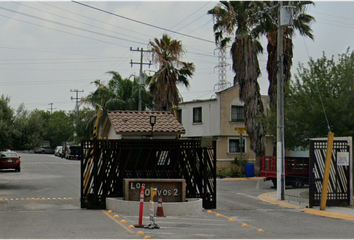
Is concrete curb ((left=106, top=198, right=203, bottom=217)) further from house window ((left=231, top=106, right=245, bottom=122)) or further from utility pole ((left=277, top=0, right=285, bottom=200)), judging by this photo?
house window ((left=231, top=106, right=245, bottom=122))

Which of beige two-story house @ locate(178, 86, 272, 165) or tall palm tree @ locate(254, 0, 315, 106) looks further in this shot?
beige two-story house @ locate(178, 86, 272, 165)

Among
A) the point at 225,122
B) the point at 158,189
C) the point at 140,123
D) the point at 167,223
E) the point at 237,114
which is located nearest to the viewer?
the point at 167,223

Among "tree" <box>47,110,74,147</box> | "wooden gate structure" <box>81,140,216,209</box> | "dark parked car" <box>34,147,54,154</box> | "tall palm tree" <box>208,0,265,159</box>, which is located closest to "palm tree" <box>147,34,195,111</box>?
"tall palm tree" <box>208,0,265,159</box>

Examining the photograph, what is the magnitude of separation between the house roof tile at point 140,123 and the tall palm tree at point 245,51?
14717mm

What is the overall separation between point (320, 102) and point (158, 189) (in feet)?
35.2

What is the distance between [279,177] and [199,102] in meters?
21.6

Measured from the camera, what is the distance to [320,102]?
932 inches

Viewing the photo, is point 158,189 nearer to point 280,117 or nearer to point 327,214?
point 327,214

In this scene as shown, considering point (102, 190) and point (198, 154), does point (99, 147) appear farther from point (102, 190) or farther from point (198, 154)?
point (198, 154)

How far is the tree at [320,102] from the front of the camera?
22.7m

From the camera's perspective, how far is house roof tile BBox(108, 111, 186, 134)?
64.3 ft

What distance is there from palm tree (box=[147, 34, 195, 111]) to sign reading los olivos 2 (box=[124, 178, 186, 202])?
65.3ft

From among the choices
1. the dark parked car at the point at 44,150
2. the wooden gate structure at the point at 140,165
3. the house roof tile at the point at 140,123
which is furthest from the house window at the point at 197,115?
the dark parked car at the point at 44,150

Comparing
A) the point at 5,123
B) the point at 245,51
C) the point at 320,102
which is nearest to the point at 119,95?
the point at 245,51
